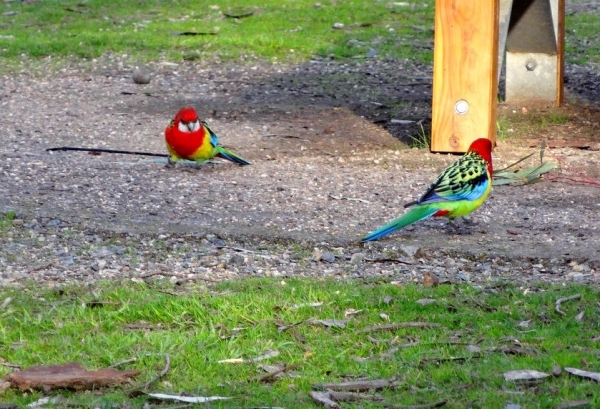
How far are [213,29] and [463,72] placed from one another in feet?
18.1

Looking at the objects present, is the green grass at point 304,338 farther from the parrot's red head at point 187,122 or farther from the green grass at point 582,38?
the green grass at point 582,38

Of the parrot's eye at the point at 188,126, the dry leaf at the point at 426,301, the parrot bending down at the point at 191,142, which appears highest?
the parrot's eye at the point at 188,126

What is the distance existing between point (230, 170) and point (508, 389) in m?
3.98

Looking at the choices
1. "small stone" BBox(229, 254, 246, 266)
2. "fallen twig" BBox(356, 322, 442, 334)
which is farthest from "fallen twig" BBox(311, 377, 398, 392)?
"small stone" BBox(229, 254, 246, 266)

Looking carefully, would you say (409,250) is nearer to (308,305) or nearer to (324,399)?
(308,305)

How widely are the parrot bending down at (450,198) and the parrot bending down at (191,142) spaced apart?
2021 mm

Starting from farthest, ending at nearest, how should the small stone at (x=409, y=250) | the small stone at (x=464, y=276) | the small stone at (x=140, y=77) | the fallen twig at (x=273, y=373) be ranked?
the small stone at (x=140, y=77) → the small stone at (x=409, y=250) → the small stone at (x=464, y=276) → the fallen twig at (x=273, y=373)

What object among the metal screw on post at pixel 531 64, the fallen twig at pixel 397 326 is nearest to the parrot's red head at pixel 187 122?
the fallen twig at pixel 397 326

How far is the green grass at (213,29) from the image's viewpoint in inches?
447

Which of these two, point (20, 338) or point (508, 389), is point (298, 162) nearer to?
point (20, 338)

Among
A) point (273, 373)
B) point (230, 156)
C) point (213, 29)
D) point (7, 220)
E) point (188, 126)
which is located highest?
point (213, 29)

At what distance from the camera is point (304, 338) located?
13.8ft

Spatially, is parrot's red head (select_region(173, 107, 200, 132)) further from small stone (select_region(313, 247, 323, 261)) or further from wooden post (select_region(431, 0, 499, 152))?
small stone (select_region(313, 247, 323, 261))

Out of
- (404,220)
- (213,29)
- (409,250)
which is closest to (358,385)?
(409,250)
